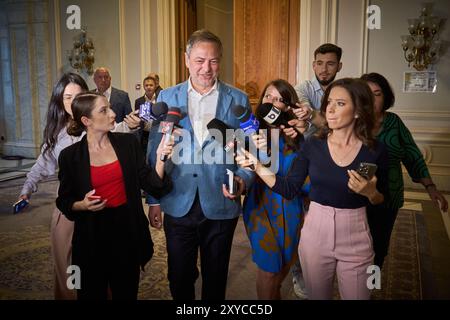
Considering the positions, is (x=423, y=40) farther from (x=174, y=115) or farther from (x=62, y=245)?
(x=62, y=245)

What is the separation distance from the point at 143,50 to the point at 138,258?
5.47m

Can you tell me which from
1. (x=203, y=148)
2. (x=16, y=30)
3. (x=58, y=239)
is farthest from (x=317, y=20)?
(x=16, y=30)

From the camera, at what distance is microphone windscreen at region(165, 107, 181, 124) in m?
1.76

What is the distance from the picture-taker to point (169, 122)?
1.74m

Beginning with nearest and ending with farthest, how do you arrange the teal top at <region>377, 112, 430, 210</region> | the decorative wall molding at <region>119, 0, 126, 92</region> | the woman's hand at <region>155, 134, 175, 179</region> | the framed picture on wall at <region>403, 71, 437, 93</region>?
the woman's hand at <region>155, 134, 175, 179</region>, the teal top at <region>377, 112, 430, 210</region>, the framed picture on wall at <region>403, 71, 437, 93</region>, the decorative wall molding at <region>119, 0, 126, 92</region>

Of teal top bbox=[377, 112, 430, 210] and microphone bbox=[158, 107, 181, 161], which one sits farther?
teal top bbox=[377, 112, 430, 210]

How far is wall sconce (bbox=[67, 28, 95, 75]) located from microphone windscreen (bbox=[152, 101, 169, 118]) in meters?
5.79

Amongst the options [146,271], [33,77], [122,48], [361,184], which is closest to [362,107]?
[361,184]

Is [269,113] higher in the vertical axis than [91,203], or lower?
higher

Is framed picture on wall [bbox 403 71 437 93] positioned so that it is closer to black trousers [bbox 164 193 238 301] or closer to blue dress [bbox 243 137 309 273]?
blue dress [bbox 243 137 309 273]

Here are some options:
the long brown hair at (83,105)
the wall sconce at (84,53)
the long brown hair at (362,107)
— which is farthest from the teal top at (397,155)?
the wall sconce at (84,53)

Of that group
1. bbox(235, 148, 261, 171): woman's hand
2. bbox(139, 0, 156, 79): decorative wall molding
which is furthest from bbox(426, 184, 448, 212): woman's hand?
bbox(139, 0, 156, 79): decorative wall molding

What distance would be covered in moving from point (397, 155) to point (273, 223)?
31.3 inches

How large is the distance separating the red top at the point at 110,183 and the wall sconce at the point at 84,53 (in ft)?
18.9
